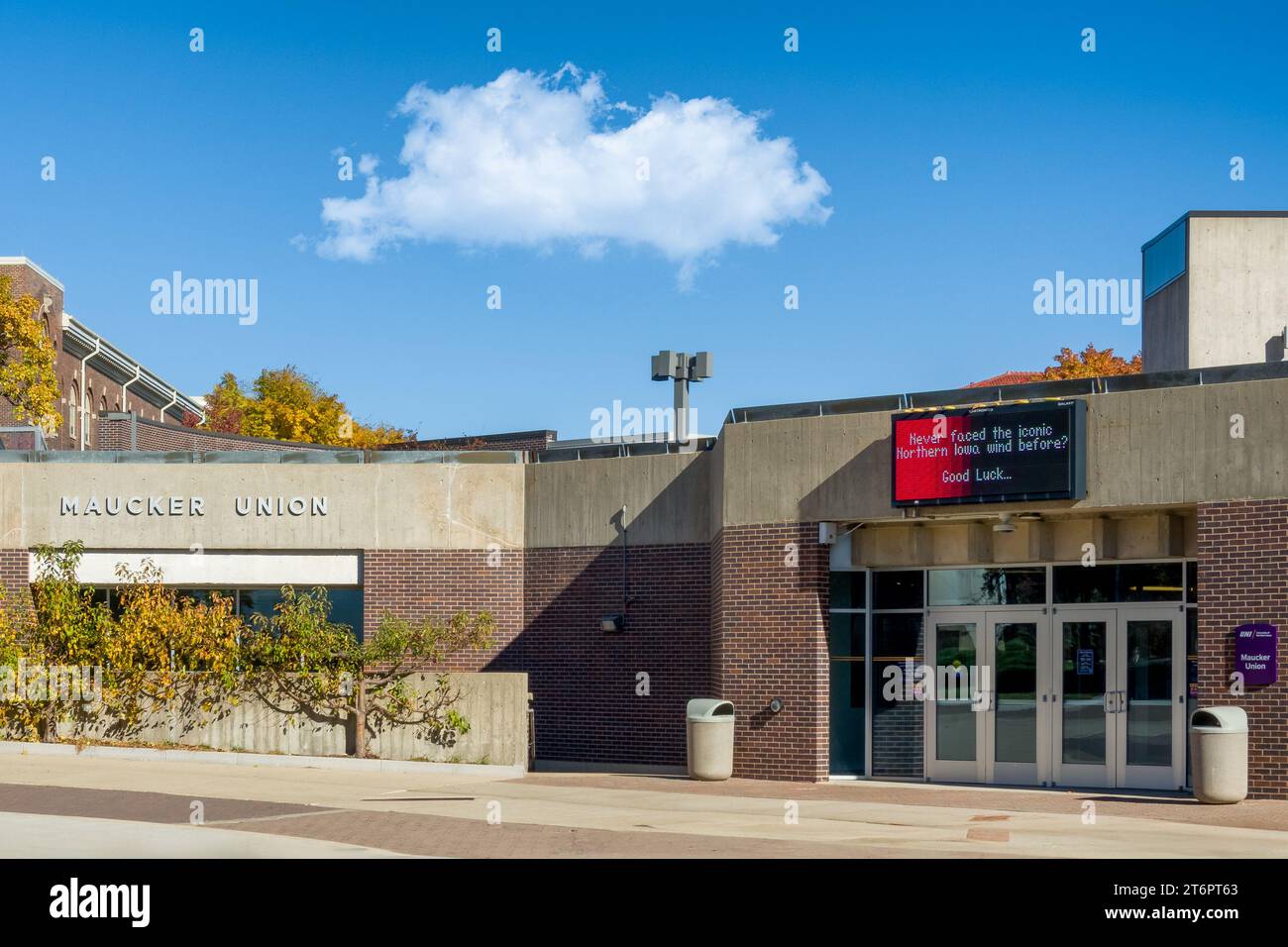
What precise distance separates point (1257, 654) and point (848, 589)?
6.10m

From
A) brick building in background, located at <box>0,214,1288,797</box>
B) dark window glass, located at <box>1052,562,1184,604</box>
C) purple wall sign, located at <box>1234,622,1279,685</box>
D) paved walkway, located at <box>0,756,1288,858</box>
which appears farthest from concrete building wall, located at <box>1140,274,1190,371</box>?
paved walkway, located at <box>0,756,1288,858</box>

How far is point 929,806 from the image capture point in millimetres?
18766

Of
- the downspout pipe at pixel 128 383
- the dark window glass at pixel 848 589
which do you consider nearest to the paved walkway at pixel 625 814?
the dark window glass at pixel 848 589

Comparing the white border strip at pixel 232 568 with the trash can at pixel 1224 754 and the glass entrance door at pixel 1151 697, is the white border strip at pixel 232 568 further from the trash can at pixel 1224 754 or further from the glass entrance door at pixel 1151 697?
the trash can at pixel 1224 754

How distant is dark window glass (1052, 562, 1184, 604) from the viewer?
68.7ft

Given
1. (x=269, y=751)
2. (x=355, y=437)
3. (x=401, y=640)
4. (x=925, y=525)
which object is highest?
(x=355, y=437)

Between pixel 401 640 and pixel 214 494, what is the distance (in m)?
5.68

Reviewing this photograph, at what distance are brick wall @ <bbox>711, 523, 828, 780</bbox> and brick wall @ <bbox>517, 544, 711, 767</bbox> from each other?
257 cm

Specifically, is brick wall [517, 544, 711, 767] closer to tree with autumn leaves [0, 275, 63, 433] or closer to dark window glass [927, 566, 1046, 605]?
dark window glass [927, 566, 1046, 605]

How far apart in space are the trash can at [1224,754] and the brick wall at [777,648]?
5517 mm
